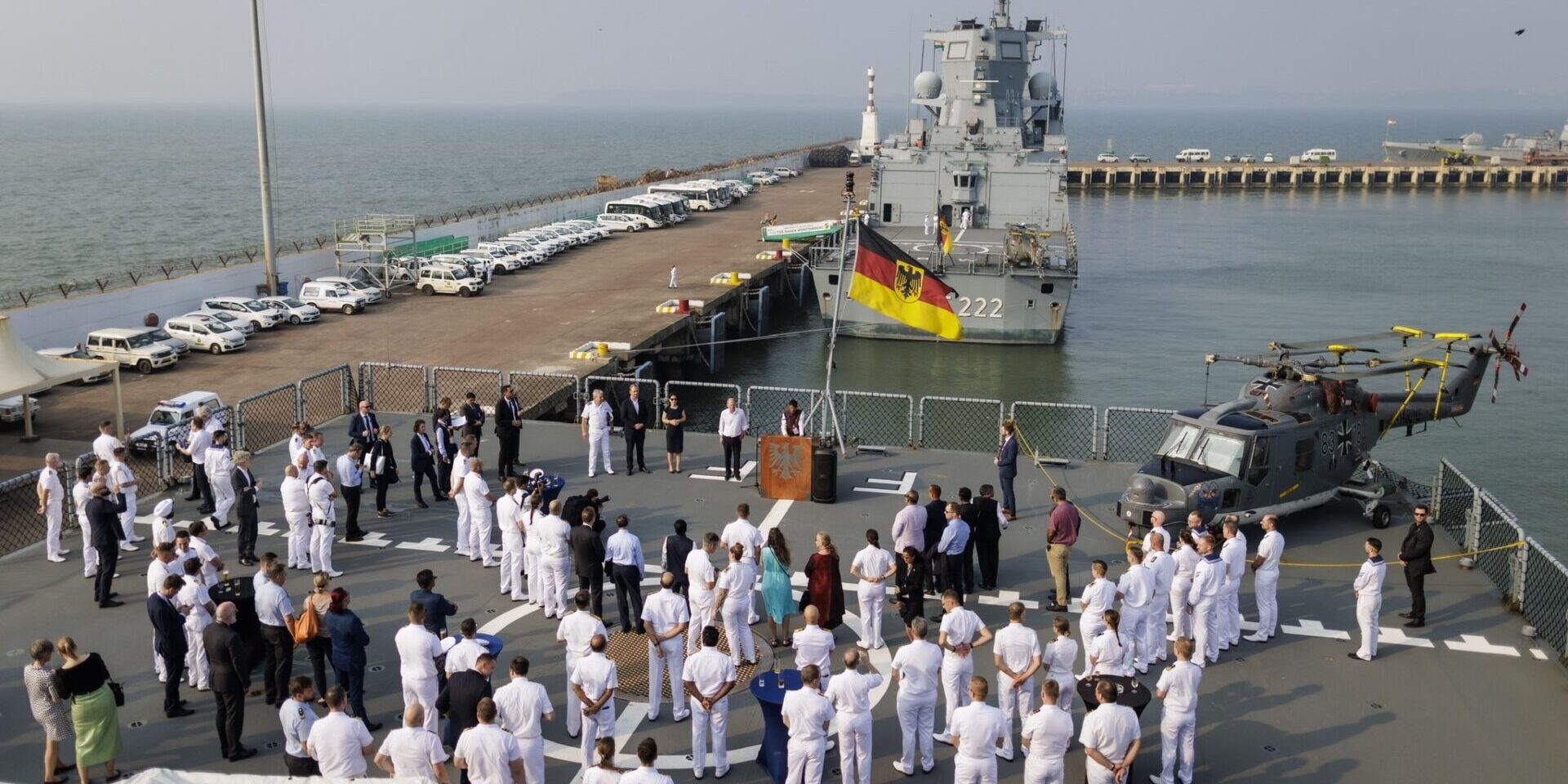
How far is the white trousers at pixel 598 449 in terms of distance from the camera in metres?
20.8

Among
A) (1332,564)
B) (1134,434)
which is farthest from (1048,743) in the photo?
(1134,434)

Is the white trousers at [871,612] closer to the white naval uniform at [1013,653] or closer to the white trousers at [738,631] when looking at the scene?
the white trousers at [738,631]

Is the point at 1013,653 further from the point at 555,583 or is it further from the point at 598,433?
the point at 598,433

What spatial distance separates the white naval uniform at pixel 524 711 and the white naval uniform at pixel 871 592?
4255 millimetres

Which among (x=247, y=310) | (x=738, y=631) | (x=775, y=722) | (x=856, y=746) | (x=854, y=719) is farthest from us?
(x=247, y=310)

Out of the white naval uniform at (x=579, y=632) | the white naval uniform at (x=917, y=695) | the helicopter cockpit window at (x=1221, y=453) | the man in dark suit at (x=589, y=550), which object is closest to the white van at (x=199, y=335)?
the man in dark suit at (x=589, y=550)

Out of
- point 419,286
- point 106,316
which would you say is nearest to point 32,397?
point 106,316

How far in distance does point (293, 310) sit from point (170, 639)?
30.9 m

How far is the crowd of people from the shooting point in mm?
10312

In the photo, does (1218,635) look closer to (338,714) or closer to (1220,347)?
(338,714)

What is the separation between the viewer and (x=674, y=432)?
21031 millimetres

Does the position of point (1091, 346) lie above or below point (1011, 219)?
below

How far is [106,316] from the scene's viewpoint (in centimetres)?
3700

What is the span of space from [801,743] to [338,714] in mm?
3712
